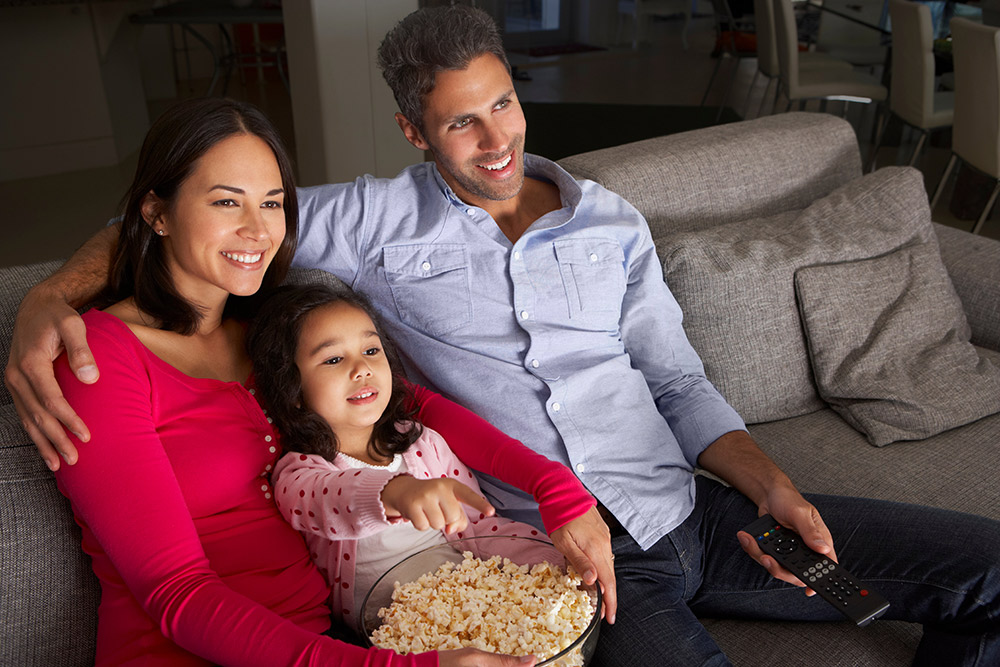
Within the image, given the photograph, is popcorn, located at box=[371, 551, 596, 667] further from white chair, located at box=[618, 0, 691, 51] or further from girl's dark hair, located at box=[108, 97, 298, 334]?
white chair, located at box=[618, 0, 691, 51]

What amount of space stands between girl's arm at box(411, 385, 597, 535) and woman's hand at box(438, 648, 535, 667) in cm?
29

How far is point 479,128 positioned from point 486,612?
82 centimetres

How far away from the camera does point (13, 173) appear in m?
4.95

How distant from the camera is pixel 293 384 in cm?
117

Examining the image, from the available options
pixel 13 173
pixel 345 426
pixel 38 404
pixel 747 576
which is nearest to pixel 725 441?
pixel 747 576

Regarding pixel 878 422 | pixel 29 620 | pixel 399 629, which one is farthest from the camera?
pixel 878 422

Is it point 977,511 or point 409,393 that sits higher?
point 409,393

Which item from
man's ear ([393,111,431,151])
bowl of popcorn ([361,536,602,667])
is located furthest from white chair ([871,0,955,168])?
bowl of popcorn ([361,536,602,667])

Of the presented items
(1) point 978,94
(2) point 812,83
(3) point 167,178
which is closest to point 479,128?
(3) point 167,178

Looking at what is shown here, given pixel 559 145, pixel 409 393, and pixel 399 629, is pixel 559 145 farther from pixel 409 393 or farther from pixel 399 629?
pixel 399 629

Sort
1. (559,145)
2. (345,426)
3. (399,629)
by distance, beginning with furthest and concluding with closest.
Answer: (559,145) → (345,426) → (399,629)

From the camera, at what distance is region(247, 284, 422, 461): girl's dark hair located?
1.17 metres

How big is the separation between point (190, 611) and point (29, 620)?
30 cm

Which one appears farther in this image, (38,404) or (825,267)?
(825,267)
